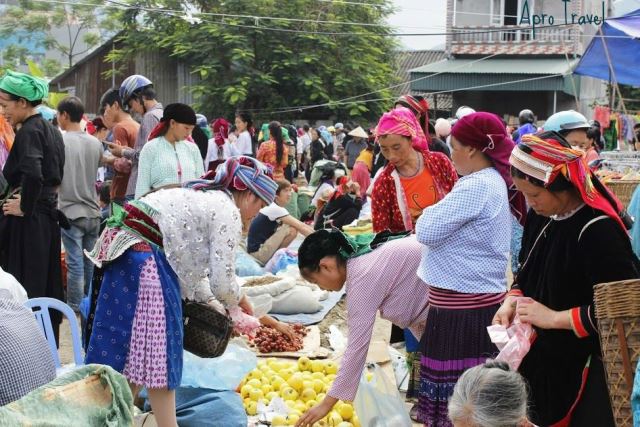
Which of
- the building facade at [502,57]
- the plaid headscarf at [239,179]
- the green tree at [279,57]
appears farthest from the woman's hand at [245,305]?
the green tree at [279,57]

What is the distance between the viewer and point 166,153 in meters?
6.86

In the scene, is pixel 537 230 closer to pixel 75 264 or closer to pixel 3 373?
pixel 3 373

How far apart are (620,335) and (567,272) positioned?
440 millimetres

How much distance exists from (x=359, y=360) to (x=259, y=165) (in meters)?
1.06

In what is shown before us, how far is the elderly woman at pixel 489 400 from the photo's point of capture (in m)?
2.74

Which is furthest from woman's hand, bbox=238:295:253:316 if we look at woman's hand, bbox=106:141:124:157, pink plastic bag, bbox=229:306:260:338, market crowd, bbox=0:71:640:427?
woman's hand, bbox=106:141:124:157

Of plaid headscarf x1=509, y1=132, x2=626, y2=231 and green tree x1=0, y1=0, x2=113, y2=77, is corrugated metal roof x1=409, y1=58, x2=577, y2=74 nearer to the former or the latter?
green tree x1=0, y1=0, x2=113, y2=77

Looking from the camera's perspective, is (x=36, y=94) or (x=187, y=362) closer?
(x=187, y=362)

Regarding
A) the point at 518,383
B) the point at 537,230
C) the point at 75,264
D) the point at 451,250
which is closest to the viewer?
the point at 518,383

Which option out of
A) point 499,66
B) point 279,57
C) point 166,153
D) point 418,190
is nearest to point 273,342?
point 166,153

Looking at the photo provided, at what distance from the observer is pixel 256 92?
105 ft

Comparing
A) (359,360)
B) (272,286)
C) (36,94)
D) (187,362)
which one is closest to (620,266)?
(359,360)

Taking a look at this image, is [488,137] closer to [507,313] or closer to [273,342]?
[507,313]

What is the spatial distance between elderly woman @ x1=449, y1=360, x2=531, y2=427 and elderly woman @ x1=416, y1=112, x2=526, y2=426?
1.08m
